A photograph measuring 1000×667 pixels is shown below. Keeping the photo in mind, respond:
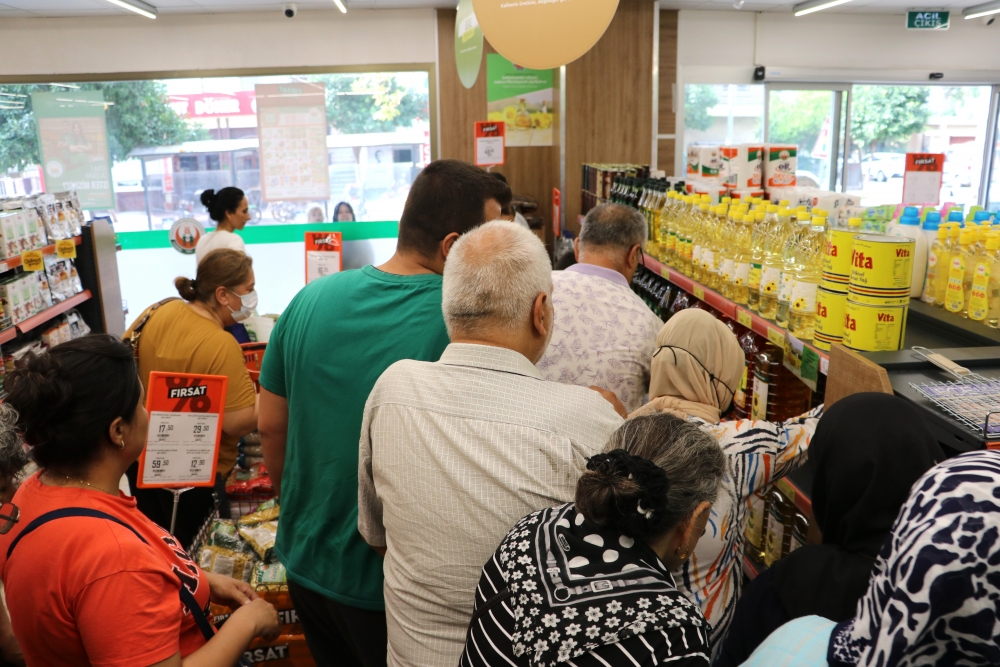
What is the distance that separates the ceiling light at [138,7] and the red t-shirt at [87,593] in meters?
6.83

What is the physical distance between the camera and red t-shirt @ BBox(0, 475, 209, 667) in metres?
1.41

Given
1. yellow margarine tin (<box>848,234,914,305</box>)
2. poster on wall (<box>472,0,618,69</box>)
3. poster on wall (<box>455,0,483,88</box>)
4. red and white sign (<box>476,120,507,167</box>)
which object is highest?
poster on wall (<box>455,0,483,88</box>)

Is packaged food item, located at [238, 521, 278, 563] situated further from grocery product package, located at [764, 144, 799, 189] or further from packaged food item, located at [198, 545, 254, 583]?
grocery product package, located at [764, 144, 799, 189]

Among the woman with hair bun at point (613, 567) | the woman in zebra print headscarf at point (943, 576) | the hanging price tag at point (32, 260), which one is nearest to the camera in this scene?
the woman in zebra print headscarf at point (943, 576)

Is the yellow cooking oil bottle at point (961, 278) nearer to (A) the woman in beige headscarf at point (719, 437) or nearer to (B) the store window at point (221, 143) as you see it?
(A) the woman in beige headscarf at point (719, 437)

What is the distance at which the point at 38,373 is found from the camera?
154cm

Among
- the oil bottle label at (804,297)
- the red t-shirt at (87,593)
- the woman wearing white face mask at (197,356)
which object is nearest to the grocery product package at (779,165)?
the oil bottle label at (804,297)

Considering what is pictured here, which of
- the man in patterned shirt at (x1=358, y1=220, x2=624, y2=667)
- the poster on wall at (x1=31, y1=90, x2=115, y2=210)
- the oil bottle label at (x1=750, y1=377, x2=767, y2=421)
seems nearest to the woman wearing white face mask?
the man in patterned shirt at (x1=358, y1=220, x2=624, y2=667)

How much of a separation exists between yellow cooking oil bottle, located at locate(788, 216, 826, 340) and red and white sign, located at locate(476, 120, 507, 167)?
181 inches

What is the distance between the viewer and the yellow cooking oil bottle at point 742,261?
252 cm

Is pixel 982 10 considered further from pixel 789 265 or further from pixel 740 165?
pixel 789 265

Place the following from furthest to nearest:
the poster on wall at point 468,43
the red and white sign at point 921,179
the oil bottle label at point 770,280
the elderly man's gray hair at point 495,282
A: the poster on wall at point 468,43 < the red and white sign at point 921,179 < the oil bottle label at point 770,280 < the elderly man's gray hair at point 495,282

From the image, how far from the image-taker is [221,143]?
8898 mm

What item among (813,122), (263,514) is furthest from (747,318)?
(813,122)
